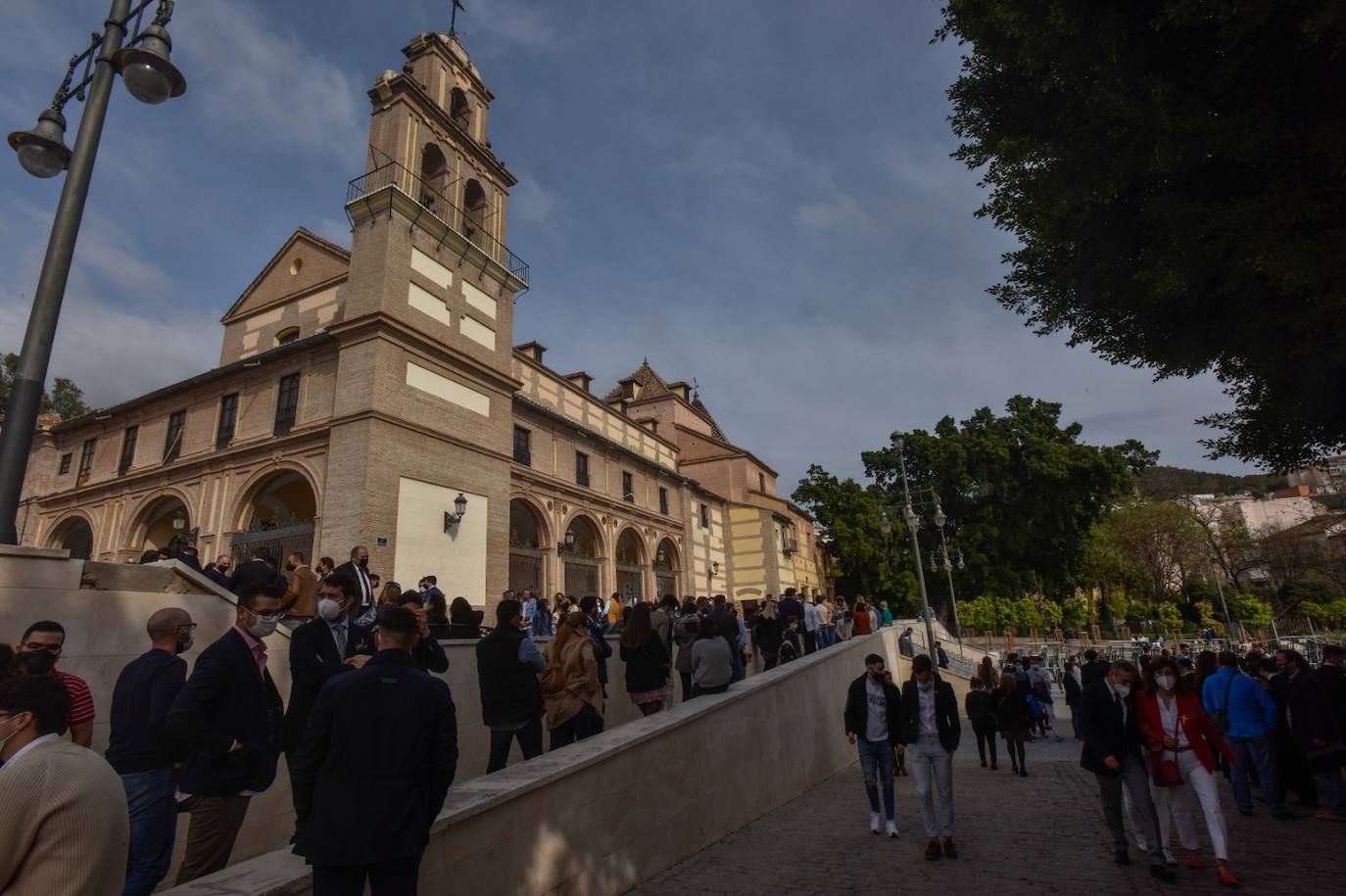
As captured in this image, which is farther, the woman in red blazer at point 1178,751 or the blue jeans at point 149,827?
the woman in red blazer at point 1178,751

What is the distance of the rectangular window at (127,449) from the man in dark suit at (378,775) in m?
25.5

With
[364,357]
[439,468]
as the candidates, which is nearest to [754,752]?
[439,468]

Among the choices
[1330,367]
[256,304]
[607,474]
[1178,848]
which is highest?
[256,304]

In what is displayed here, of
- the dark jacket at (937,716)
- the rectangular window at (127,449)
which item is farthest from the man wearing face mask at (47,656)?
the rectangular window at (127,449)

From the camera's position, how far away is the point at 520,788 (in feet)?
15.0

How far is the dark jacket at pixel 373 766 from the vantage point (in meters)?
2.95

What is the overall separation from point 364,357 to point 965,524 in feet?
111

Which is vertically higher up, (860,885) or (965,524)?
(965,524)

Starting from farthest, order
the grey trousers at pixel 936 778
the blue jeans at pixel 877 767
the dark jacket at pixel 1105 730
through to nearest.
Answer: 1. the blue jeans at pixel 877 767
2. the grey trousers at pixel 936 778
3. the dark jacket at pixel 1105 730

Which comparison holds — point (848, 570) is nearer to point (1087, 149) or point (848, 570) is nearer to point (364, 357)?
point (364, 357)

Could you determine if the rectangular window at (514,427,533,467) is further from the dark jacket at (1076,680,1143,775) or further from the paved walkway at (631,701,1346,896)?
the dark jacket at (1076,680,1143,775)

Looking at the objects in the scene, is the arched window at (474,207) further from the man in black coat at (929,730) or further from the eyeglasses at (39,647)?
the man in black coat at (929,730)

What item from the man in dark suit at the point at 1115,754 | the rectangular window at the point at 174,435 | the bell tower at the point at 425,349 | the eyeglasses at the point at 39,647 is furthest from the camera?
the rectangular window at the point at 174,435

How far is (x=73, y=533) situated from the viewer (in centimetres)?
2497
